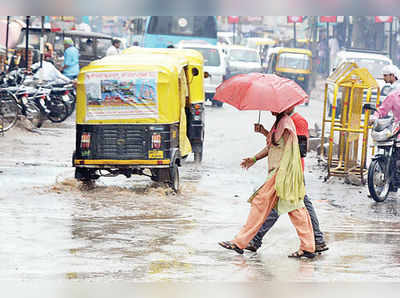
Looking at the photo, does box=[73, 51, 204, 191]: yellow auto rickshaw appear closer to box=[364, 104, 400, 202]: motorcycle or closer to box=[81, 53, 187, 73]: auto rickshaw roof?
box=[81, 53, 187, 73]: auto rickshaw roof

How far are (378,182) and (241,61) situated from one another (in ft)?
80.9

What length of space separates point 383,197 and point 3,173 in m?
5.53

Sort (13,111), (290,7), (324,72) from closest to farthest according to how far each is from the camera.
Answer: (290,7)
(13,111)
(324,72)

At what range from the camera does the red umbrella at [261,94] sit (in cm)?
797

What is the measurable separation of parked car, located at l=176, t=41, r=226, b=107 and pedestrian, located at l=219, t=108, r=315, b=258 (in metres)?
21.2

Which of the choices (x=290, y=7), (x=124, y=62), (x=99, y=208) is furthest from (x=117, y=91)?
(x=290, y=7)

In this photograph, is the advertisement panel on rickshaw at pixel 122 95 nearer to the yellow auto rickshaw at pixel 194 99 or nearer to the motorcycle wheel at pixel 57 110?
the yellow auto rickshaw at pixel 194 99

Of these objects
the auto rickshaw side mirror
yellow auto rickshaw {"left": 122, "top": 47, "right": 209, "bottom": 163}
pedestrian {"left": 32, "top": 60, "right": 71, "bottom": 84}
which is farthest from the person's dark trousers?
pedestrian {"left": 32, "top": 60, "right": 71, "bottom": 84}

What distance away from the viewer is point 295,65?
3719 cm

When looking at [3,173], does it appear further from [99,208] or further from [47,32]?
[47,32]

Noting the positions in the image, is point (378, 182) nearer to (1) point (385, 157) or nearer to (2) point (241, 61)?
(1) point (385, 157)

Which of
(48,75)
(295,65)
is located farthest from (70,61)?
(295,65)

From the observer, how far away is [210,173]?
1415 cm

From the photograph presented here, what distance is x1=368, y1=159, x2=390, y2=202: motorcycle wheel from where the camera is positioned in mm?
11641
